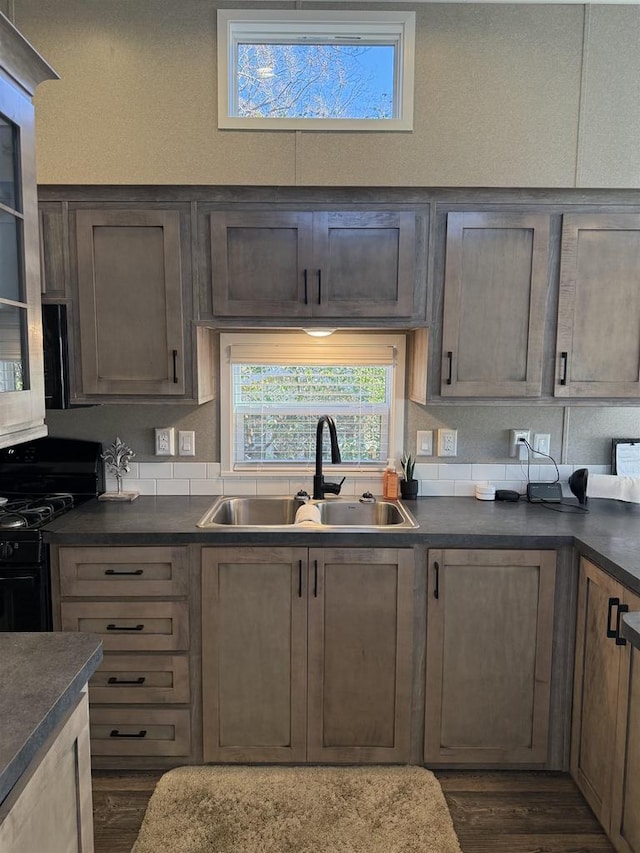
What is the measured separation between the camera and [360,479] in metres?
2.81

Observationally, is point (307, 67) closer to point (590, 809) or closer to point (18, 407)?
point (18, 407)

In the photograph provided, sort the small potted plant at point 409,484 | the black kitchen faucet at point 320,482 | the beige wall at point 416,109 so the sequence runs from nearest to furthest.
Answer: the beige wall at point 416,109
the black kitchen faucet at point 320,482
the small potted plant at point 409,484

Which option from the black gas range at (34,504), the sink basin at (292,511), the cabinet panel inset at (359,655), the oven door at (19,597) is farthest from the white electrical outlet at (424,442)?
the oven door at (19,597)

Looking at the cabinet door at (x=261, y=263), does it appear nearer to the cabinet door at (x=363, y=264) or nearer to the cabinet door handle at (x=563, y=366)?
the cabinet door at (x=363, y=264)

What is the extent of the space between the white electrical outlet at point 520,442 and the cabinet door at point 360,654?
3.02 feet

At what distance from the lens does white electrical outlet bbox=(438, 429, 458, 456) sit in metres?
2.79

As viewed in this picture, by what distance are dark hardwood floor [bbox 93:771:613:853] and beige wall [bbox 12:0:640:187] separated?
7.83 feet

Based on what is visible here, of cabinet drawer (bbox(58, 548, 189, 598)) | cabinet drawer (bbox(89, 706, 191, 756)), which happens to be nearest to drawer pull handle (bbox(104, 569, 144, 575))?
cabinet drawer (bbox(58, 548, 189, 598))

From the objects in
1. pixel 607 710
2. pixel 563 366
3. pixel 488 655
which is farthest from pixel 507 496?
pixel 607 710

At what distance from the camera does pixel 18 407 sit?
4.65 feet

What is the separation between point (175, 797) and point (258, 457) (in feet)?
4.70

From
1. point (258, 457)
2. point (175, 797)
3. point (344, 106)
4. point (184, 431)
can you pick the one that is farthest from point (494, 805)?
point (344, 106)

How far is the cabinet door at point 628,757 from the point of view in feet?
5.51

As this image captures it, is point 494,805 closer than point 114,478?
Yes
